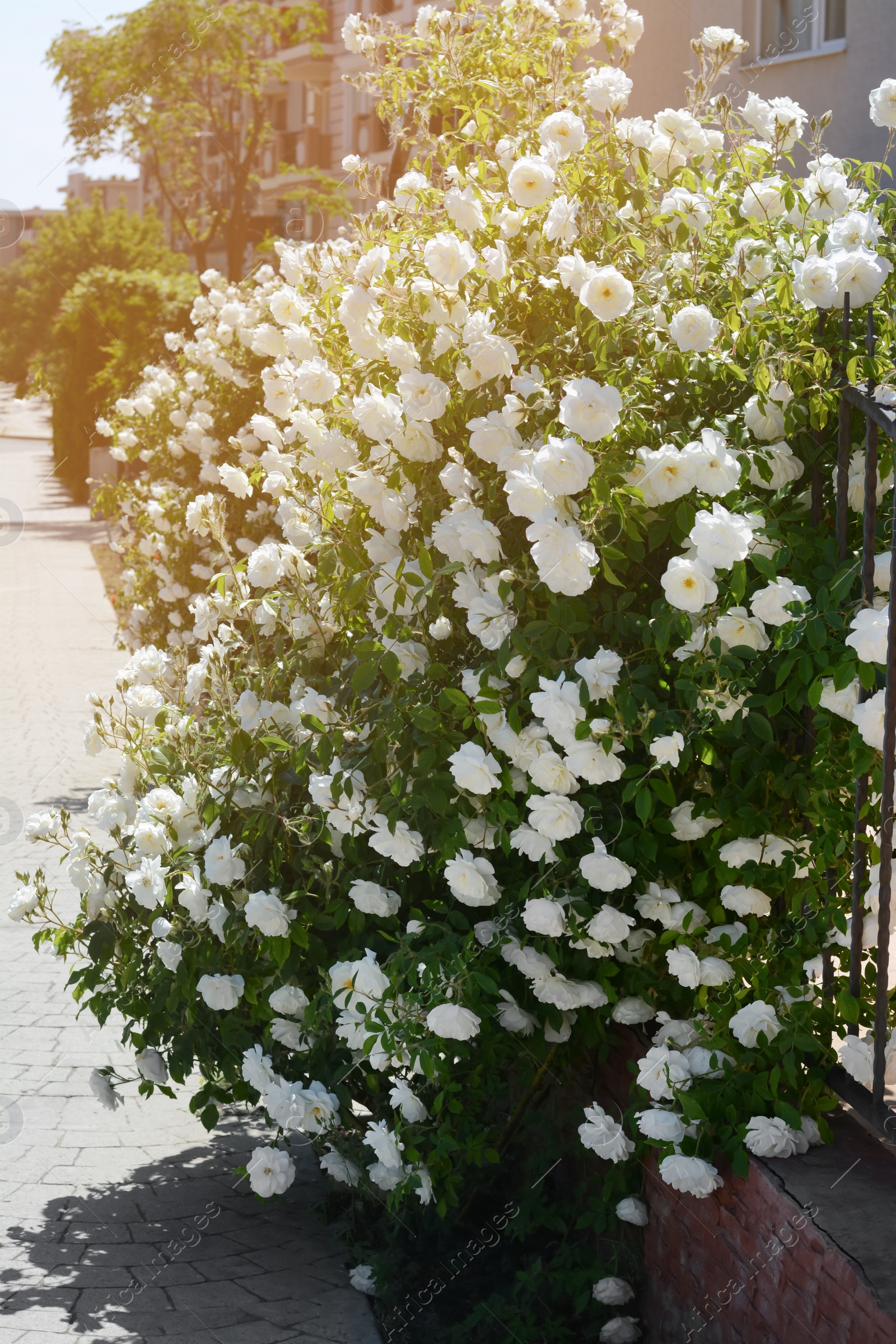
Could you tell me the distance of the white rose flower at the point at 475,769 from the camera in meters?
3.31

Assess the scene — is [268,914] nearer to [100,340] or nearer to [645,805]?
[645,805]

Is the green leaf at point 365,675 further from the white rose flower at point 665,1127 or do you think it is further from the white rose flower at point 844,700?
the white rose flower at point 665,1127

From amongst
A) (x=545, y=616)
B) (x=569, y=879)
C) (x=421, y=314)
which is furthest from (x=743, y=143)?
(x=569, y=879)

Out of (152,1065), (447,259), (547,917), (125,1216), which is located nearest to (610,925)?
(547,917)

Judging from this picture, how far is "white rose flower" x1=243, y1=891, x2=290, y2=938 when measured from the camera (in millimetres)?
3752

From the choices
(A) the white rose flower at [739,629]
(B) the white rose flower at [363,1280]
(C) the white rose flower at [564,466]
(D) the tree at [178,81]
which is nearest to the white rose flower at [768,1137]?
(A) the white rose flower at [739,629]

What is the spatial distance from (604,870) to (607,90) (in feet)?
6.69

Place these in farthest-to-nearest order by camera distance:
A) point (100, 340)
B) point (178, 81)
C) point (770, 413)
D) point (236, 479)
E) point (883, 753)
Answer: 1. point (100, 340)
2. point (178, 81)
3. point (236, 479)
4. point (770, 413)
5. point (883, 753)

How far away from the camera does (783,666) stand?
118 inches

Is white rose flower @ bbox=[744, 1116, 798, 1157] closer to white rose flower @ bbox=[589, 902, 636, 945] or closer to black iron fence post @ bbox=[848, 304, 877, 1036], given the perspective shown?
black iron fence post @ bbox=[848, 304, 877, 1036]

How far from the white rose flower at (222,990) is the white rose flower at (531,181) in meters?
2.16

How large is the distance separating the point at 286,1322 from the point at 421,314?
2747mm

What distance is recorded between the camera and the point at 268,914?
375 cm

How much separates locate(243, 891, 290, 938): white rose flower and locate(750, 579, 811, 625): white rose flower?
1.48 meters
